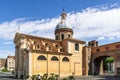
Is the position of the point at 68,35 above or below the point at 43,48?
above

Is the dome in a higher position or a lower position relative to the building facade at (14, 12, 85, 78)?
higher

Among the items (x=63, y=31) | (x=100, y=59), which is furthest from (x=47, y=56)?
(x=100, y=59)

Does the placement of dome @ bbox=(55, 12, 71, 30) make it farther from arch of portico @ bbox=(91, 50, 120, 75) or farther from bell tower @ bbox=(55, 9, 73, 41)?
arch of portico @ bbox=(91, 50, 120, 75)

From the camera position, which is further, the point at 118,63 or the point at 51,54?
the point at 118,63

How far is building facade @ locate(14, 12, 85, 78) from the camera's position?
147 ft

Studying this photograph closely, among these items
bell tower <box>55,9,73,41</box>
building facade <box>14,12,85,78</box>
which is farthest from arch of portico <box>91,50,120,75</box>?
bell tower <box>55,9,73,41</box>

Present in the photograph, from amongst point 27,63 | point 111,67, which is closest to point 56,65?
point 27,63

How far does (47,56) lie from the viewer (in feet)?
153

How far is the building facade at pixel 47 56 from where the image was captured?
1766 inches

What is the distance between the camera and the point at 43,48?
48969 millimetres

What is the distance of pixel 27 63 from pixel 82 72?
1839cm

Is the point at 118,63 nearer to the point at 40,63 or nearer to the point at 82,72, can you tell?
the point at 82,72

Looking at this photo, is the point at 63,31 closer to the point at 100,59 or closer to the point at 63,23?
the point at 63,23

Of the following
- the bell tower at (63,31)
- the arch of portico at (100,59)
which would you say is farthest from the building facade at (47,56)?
the arch of portico at (100,59)
